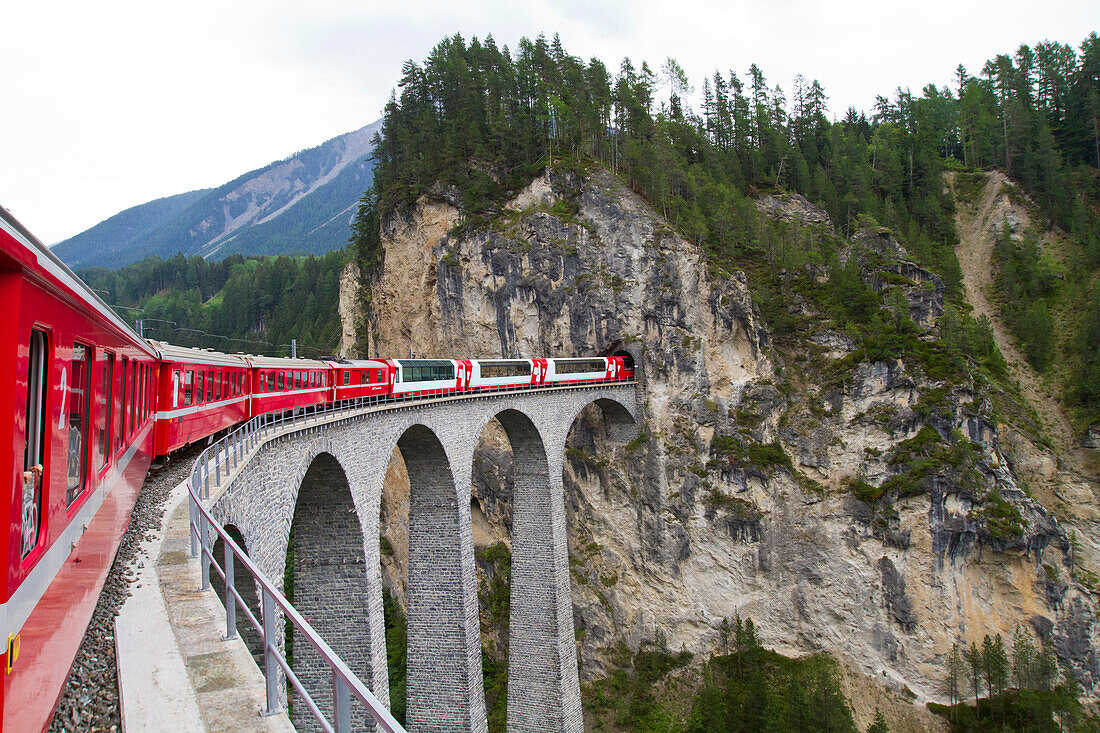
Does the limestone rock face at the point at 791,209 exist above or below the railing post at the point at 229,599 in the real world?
above

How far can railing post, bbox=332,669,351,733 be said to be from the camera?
2484 mm

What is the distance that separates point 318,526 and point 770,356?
24826 millimetres

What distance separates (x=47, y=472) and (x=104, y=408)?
7.48 feet

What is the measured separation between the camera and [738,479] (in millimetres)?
31109

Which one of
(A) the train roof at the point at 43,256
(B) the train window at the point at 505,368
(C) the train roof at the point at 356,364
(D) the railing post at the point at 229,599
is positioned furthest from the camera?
(B) the train window at the point at 505,368

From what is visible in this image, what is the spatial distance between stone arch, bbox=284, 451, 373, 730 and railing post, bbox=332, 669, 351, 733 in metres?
13.9

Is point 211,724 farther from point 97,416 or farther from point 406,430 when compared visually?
point 406,430

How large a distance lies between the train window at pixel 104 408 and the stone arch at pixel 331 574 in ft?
33.7

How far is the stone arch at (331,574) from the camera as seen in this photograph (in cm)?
1595

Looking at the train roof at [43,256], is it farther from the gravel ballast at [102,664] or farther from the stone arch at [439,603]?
the stone arch at [439,603]

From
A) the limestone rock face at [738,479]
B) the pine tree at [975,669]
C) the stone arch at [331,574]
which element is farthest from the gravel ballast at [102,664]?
the pine tree at [975,669]

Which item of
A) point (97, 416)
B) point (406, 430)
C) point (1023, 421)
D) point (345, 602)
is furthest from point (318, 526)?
point (1023, 421)

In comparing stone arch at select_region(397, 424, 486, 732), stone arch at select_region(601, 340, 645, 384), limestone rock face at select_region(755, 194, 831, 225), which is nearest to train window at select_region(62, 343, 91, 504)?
stone arch at select_region(397, 424, 486, 732)

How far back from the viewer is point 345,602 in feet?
52.7
